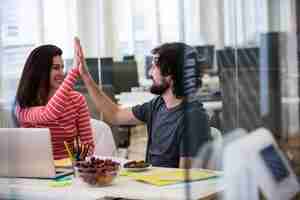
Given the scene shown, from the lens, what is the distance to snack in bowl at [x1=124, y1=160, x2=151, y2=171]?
96.9 inches

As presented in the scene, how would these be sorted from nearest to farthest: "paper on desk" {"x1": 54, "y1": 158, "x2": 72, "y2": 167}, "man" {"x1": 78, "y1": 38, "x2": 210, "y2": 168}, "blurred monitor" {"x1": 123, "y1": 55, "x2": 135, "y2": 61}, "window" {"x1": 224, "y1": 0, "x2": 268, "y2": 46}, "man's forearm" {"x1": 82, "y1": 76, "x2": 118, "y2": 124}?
1. "window" {"x1": 224, "y1": 0, "x2": 268, "y2": 46}
2. "man" {"x1": 78, "y1": 38, "x2": 210, "y2": 168}
3. "paper on desk" {"x1": 54, "y1": 158, "x2": 72, "y2": 167}
4. "man's forearm" {"x1": 82, "y1": 76, "x2": 118, "y2": 124}
5. "blurred monitor" {"x1": 123, "y1": 55, "x2": 135, "y2": 61}

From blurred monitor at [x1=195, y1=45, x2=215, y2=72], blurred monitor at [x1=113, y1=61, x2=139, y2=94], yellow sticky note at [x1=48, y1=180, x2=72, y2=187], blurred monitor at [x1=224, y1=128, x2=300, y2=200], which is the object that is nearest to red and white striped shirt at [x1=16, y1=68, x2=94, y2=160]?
yellow sticky note at [x1=48, y1=180, x2=72, y2=187]

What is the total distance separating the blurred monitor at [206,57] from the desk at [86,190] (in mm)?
328

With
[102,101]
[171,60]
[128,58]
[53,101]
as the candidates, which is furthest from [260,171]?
[128,58]

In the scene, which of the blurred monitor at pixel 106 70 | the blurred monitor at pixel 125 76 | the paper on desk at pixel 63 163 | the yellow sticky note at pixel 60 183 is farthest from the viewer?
the blurred monitor at pixel 106 70

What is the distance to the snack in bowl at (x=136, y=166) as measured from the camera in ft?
8.07

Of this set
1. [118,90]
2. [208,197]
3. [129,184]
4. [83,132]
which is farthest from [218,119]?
[118,90]

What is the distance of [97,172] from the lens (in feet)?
7.27

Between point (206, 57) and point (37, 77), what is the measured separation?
48.5 inches

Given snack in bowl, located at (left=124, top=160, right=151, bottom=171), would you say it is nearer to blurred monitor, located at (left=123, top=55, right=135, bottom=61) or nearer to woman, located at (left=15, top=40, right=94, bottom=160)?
woman, located at (left=15, top=40, right=94, bottom=160)

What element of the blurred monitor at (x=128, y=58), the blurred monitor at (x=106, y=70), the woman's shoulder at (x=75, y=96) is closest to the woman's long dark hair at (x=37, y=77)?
the woman's shoulder at (x=75, y=96)

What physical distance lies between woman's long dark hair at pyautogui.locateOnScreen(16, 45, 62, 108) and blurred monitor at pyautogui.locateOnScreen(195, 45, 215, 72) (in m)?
1.10

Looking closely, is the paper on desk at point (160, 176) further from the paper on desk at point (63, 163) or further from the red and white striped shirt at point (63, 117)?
the red and white striped shirt at point (63, 117)

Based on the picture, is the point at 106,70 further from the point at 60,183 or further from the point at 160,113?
the point at 60,183
